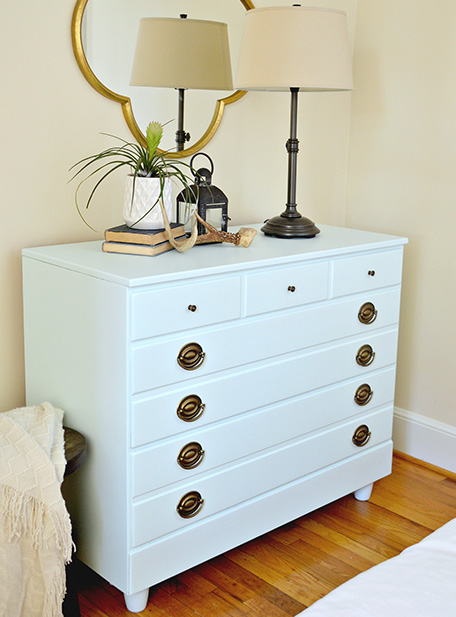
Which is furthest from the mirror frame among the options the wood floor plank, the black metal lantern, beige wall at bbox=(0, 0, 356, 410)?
the wood floor plank

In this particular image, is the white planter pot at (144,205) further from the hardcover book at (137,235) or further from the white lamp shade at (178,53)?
the white lamp shade at (178,53)

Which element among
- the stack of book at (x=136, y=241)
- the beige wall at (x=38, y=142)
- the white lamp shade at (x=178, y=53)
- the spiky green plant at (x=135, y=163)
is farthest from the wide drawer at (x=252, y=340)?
the white lamp shade at (x=178, y=53)

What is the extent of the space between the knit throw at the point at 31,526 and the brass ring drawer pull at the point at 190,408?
11.6 inches

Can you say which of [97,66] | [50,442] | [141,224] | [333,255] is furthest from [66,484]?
[97,66]

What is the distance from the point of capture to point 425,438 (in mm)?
2666

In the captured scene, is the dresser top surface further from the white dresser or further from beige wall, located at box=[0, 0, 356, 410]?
beige wall, located at box=[0, 0, 356, 410]

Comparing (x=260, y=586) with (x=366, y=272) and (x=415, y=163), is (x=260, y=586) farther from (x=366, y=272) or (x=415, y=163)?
(x=415, y=163)

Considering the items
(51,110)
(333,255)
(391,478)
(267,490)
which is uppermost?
(51,110)

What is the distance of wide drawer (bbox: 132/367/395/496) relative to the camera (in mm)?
1706

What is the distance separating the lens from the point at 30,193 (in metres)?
1.90

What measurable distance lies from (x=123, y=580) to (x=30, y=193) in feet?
3.35

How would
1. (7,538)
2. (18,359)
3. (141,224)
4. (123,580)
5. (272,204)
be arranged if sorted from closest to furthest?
(7,538) → (123,580) → (141,224) → (18,359) → (272,204)

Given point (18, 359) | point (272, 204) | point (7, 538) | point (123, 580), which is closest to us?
point (7, 538)

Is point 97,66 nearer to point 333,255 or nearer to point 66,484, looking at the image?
point 333,255
